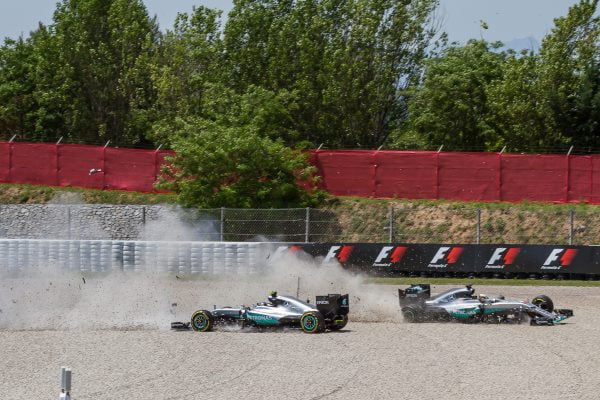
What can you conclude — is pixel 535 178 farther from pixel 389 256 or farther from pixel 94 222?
pixel 94 222

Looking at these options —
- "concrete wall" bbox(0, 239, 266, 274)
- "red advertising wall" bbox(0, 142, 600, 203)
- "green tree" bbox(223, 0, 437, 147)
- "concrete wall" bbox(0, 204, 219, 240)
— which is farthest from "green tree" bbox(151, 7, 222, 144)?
"concrete wall" bbox(0, 239, 266, 274)

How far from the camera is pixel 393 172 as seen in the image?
39656mm

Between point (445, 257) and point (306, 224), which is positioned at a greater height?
point (306, 224)

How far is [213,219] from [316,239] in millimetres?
3565

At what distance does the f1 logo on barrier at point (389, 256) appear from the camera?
104 feet

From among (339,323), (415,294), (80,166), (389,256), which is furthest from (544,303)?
(80,166)

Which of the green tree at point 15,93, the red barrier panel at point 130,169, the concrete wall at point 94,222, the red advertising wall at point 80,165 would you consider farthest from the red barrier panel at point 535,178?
the green tree at point 15,93

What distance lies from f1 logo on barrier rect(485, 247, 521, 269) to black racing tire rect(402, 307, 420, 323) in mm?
9815

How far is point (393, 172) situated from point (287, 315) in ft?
64.0

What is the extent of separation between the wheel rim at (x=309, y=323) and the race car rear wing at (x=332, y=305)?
0.92ft

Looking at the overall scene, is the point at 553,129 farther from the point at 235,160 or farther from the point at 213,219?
the point at 213,219

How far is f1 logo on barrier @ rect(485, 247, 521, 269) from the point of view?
31516mm

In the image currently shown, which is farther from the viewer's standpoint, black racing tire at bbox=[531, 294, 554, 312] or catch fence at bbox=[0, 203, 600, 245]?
catch fence at bbox=[0, 203, 600, 245]

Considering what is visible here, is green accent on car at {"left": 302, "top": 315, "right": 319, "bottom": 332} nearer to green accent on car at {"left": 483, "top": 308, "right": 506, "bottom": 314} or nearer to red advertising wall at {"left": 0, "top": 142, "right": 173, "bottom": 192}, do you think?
green accent on car at {"left": 483, "top": 308, "right": 506, "bottom": 314}
